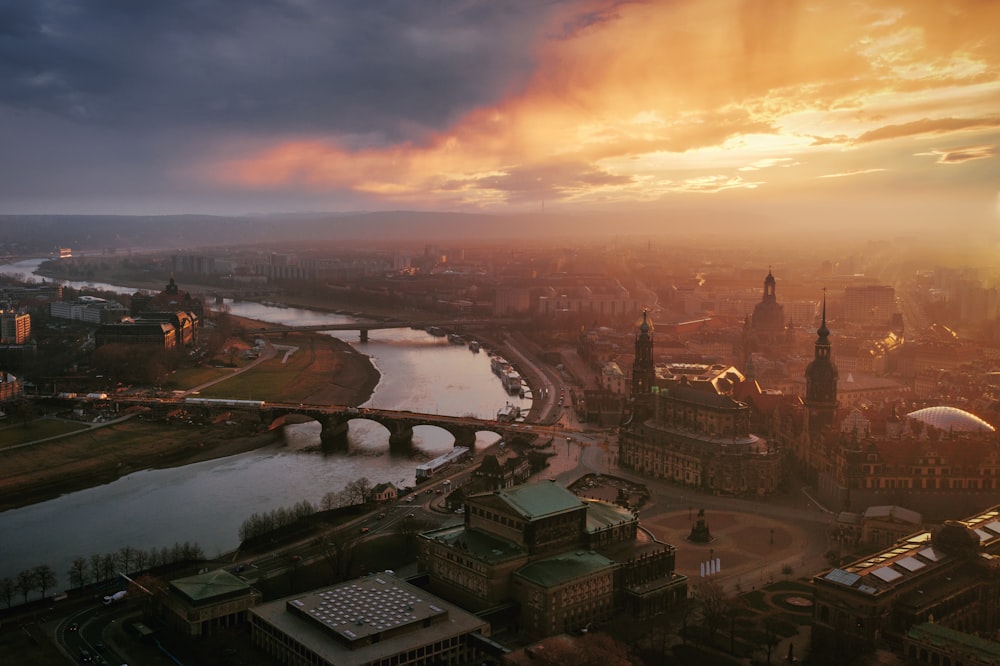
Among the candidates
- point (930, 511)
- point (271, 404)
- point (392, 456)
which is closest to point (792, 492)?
point (930, 511)

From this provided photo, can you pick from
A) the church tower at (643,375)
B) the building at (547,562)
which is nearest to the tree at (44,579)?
the building at (547,562)

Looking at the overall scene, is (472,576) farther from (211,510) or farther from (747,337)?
(747,337)

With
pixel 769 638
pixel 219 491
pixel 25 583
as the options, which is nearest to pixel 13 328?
pixel 219 491

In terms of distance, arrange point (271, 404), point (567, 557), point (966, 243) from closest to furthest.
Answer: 1. point (567, 557)
2. point (271, 404)
3. point (966, 243)

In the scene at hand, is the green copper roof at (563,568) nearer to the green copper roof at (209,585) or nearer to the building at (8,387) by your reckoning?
the green copper roof at (209,585)

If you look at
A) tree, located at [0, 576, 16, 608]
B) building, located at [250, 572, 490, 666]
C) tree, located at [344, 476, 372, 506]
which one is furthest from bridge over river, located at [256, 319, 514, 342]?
building, located at [250, 572, 490, 666]
